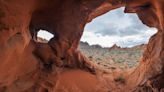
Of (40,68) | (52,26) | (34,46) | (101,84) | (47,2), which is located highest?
(47,2)

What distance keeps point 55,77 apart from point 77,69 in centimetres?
201

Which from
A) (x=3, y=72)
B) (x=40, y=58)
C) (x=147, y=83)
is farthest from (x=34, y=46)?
(x=147, y=83)

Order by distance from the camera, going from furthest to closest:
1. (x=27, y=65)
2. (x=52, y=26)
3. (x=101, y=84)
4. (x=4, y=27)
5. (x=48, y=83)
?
(x=101, y=84), (x=52, y=26), (x=48, y=83), (x=27, y=65), (x=4, y=27)

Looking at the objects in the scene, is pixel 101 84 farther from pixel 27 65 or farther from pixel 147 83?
pixel 27 65

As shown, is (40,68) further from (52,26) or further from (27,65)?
(52,26)

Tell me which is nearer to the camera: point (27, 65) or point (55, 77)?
point (27, 65)

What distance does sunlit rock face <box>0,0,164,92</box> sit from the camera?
6.49m

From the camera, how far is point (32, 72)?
810 centimetres

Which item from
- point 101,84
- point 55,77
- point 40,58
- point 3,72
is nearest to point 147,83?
point 101,84

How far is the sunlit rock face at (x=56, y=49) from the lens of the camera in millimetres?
6486

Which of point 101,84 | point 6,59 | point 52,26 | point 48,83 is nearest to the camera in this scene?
point 6,59

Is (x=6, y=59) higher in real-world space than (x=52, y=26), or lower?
lower

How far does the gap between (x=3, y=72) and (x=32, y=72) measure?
70.5 inches

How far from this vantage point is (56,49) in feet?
30.6
